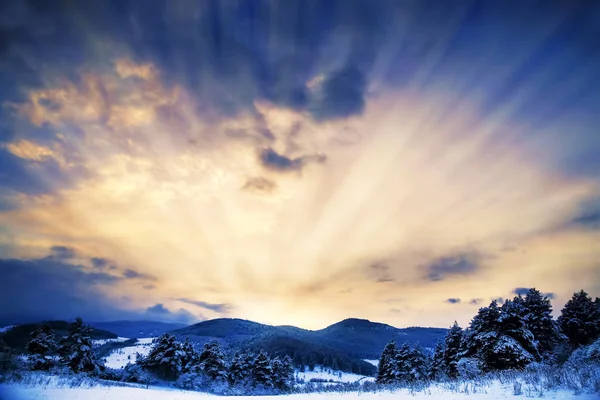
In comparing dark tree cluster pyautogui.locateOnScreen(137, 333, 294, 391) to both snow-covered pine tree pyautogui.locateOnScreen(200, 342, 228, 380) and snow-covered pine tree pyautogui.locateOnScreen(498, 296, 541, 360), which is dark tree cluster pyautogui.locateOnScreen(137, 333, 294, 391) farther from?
snow-covered pine tree pyautogui.locateOnScreen(498, 296, 541, 360)

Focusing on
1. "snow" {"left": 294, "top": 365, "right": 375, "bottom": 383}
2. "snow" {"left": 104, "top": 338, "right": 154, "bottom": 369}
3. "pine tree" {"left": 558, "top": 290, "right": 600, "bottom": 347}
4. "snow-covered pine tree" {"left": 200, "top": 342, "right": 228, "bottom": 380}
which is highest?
"pine tree" {"left": 558, "top": 290, "right": 600, "bottom": 347}

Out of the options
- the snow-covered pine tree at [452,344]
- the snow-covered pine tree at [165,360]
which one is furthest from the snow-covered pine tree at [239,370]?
the snow-covered pine tree at [452,344]

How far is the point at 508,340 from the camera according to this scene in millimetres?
27234

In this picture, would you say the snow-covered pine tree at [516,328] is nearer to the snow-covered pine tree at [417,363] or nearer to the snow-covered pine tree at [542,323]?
the snow-covered pine tree at [542,323]

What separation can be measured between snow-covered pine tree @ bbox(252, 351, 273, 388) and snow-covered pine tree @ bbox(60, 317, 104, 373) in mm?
24900

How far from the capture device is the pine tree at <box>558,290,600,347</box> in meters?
38.6

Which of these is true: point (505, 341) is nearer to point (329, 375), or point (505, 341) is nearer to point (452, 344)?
point (452, 344)

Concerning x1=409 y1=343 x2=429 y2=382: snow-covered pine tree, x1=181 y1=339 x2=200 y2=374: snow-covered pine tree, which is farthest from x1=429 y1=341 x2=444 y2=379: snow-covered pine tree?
x1=181 y1=339 x2=200 y2=374: snow-covered pine tree

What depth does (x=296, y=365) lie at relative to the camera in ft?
487

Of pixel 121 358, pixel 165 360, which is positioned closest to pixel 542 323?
pixel 165 360

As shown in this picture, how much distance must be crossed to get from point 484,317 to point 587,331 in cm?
1854

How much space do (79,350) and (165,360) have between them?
10493mm

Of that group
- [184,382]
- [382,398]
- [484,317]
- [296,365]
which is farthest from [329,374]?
[382,398]

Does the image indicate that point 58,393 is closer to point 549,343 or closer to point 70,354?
point 70,354
